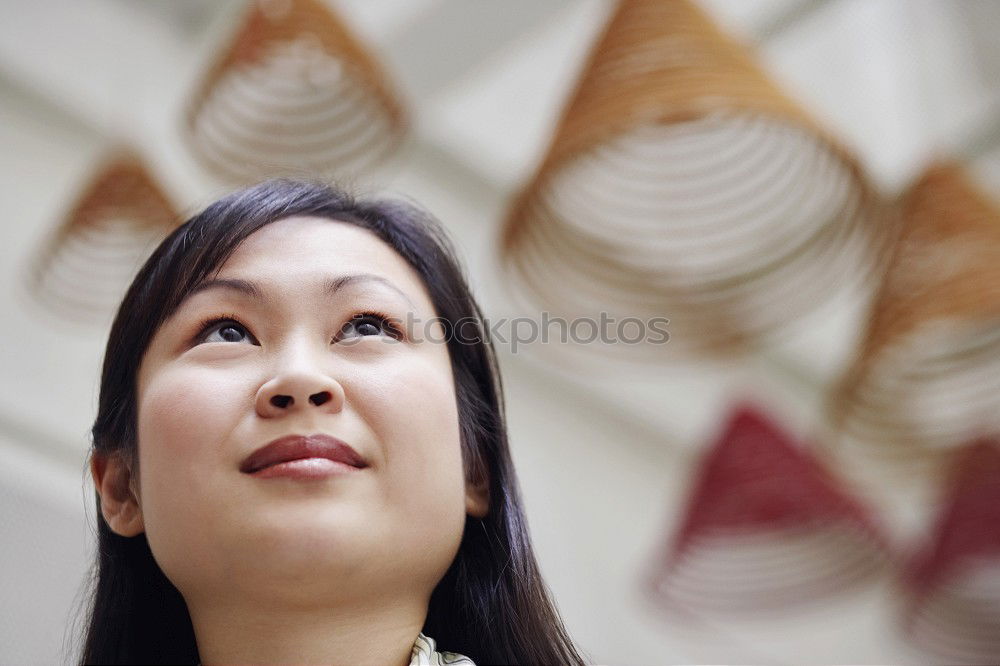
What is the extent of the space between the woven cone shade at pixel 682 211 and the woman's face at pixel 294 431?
0.71 metres

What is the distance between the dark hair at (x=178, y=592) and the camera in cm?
91

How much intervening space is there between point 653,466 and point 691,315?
223cm

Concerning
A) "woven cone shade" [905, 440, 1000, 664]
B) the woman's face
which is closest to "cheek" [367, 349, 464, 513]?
the woman's face

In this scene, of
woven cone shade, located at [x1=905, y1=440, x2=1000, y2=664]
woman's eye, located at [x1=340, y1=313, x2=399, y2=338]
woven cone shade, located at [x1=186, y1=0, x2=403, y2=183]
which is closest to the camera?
woman's eye, located at [x1=340, y1=313, x2=399, y2=338]

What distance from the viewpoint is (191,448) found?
2.55ft

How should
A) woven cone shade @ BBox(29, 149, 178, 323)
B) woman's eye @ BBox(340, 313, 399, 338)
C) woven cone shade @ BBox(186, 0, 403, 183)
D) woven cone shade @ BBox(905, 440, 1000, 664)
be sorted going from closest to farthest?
woman's eye @ BBox(340, 313, 399, 338), woven cone shade @ BBox(186, 0, 403, 183), woven cone shade @ BBox(29, 149, 178, 323), woven cone shade @ BBox(905, 440, 1000, 664)

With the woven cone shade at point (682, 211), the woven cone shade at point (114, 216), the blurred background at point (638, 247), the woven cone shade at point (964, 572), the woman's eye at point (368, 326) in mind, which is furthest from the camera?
the woven cone shade at point (964, 572)

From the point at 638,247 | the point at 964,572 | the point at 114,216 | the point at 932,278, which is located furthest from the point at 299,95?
the point at 964,572

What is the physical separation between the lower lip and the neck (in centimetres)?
10

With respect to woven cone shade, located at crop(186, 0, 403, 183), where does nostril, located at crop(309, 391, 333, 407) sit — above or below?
below

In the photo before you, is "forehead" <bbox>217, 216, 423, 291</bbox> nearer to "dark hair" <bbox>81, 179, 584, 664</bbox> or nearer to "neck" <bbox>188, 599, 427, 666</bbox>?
"dark hair" <bbox>81, 179, 584, 664</bbox>

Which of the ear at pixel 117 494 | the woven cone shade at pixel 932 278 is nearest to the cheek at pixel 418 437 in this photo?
the ear at pixel 117 494

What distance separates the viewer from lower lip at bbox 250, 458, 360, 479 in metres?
0.75

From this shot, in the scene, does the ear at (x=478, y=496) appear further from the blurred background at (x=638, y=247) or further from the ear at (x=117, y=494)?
the blurred background at (x=638, y=247)
